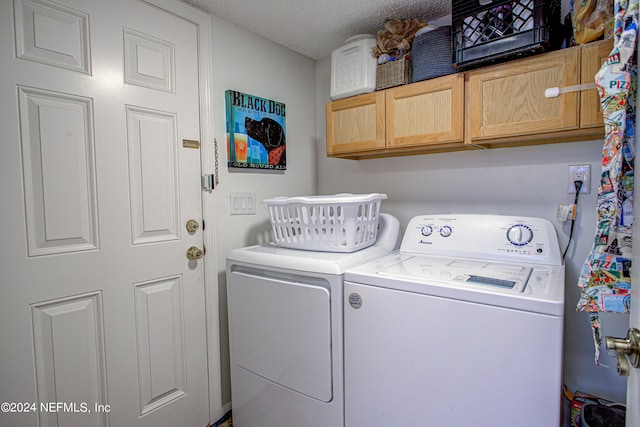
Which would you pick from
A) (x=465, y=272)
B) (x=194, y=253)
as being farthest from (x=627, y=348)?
(x=194, y=253)

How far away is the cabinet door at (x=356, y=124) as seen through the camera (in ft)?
5.53

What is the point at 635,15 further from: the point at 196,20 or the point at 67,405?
the point at 67,405

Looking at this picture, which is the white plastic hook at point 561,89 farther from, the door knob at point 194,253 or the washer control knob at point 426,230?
the door knob at point 194,253

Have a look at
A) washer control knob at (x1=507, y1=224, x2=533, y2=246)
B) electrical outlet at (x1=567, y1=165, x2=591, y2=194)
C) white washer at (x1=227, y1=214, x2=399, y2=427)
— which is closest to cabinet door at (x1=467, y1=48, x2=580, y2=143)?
electrical outlet at (x1=567, y1=165, x2=591, y2=194)

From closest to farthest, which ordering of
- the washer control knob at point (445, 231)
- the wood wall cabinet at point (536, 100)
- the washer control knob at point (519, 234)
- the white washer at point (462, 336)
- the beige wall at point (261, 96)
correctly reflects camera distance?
the white washer at point (462, 336) < the wood wall cabinet at point (536, 100) < the washer control knob at point (519, 234) < the washer control knob at point (445, 231) < the beige wall at point (261, 96)

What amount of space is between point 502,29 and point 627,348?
3.83 ft

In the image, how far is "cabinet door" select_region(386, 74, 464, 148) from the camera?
145 centimetres

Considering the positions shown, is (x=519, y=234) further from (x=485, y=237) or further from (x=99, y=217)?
(x=99, y=217)

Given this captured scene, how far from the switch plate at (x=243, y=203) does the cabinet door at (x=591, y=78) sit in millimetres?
1538

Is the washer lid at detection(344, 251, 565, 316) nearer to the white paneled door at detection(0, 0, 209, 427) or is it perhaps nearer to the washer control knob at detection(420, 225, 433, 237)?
the washer control knob at detection(420, 225, 433, 237)

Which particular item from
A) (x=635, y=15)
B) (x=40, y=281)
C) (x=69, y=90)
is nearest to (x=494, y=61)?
(x=635, y=15)

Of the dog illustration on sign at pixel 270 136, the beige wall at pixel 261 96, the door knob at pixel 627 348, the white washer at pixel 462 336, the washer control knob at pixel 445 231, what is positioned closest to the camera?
the door knob at pixel 627 348

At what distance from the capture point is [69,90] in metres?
1.24

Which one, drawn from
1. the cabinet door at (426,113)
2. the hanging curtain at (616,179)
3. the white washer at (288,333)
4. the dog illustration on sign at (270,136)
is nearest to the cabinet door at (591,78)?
the cabinet door at (426,113)
